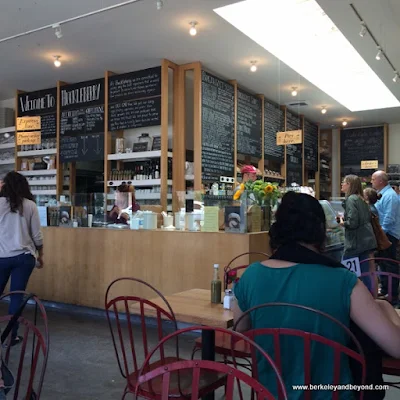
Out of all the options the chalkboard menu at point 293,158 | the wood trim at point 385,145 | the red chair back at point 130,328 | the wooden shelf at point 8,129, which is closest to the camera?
the red chair back at point 130,328

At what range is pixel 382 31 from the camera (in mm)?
5160

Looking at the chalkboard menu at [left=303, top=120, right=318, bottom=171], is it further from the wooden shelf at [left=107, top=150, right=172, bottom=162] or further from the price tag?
the price tag

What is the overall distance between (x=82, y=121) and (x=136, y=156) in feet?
4.29

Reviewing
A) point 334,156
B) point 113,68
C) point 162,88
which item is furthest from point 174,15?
point 334,156

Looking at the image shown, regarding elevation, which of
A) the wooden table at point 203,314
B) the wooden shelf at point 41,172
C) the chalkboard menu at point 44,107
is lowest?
the wooden table at point 203,314

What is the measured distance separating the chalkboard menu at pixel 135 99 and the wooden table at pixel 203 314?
169 inches

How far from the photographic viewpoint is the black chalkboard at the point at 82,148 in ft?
23.3

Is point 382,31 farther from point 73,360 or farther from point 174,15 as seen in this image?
point 73,360

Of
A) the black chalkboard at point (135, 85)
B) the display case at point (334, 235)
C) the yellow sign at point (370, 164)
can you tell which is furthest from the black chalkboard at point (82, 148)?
the yellow sign at point (370, 164)

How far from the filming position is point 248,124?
25.6 ft

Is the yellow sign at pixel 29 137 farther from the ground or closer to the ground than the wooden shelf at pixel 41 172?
farther from the ground

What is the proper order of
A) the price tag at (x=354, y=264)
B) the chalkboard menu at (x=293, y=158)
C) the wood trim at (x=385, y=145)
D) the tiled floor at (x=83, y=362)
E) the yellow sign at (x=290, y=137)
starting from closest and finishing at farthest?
1. the tiled floor at (x=83, y=362)
2. the price tag at (x=354, y=264)
3. the yellow sign at (x=290, y=137)
4. the chalkboard menu at (x=293, y=158)
5. the wood trim at (x=385, y=145)

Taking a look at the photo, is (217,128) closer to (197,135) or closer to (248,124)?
(197,135)

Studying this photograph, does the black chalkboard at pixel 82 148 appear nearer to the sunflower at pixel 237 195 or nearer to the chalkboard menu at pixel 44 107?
the chalkboard menu at pixel 44 107
